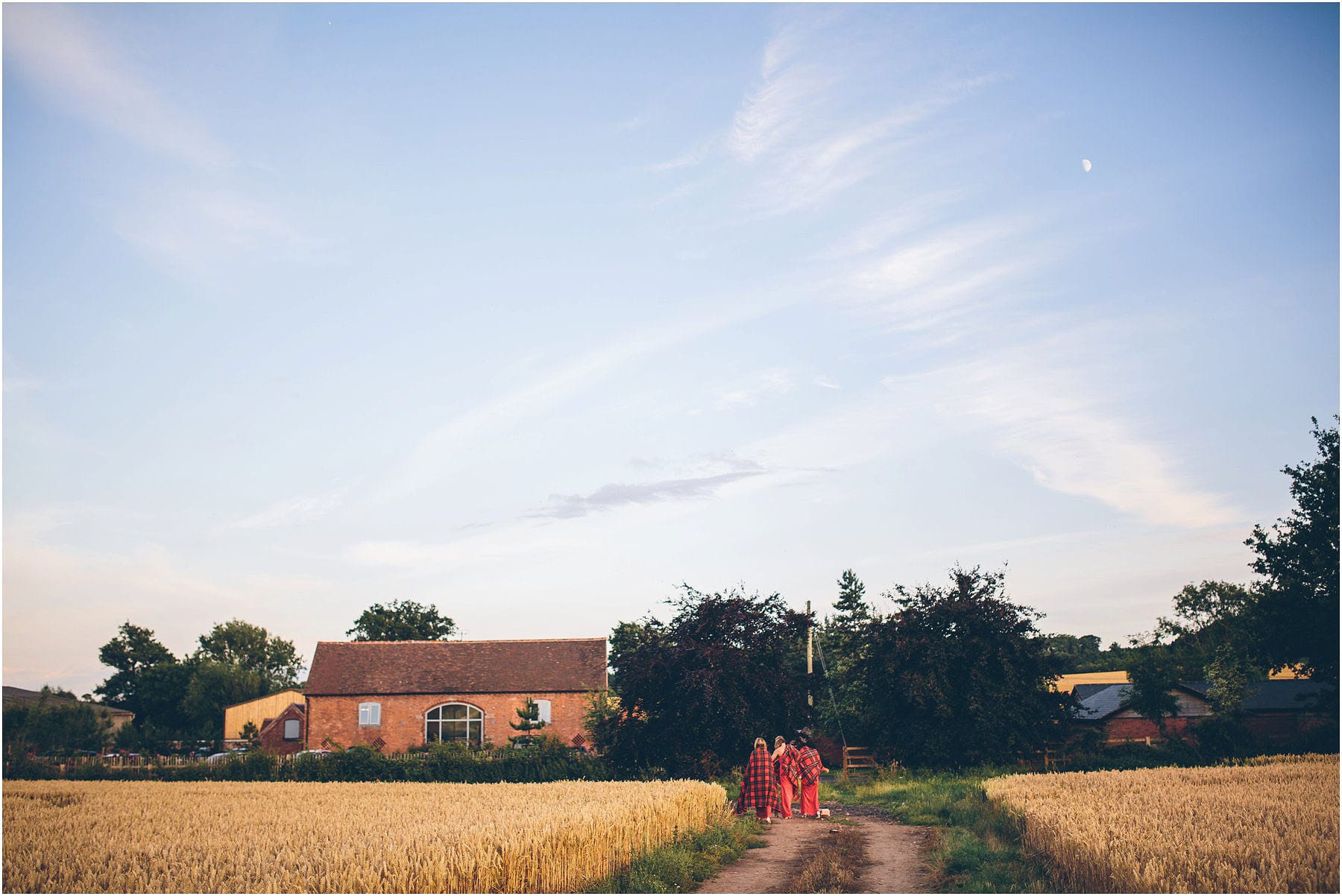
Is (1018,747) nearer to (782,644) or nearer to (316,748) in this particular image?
(782,644)

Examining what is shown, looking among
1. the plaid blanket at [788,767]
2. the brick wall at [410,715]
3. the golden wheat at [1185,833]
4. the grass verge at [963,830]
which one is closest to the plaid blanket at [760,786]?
the plaid blanket at [788,767]

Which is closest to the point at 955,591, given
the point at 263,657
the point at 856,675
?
the point at 856,675

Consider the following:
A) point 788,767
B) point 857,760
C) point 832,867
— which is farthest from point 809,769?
point 857,760

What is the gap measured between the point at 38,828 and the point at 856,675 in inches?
1111

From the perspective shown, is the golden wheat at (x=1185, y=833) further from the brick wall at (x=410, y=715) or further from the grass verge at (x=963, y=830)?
the brick wall at (x=410, y=715)

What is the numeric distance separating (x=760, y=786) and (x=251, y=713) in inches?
2524

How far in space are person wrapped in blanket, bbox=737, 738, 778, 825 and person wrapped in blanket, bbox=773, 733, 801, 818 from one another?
0.12 m

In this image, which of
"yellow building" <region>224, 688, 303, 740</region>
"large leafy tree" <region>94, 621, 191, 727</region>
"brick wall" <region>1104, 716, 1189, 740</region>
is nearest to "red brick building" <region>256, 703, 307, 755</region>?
"yellow building" <region>224, 688, 303, 740</region>

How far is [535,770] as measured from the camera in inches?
1228

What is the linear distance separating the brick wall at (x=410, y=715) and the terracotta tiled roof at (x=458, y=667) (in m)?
0.35

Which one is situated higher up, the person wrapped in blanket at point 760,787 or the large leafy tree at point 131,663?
the large leafy tree at point 131,663

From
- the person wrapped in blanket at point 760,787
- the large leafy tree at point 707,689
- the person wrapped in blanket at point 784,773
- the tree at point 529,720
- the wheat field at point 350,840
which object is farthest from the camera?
the tree at point 529,720

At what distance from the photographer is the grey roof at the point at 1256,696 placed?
4572 cm

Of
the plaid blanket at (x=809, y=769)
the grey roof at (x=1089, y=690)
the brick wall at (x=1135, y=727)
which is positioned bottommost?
the brick wall at (x=1135, y=727)
